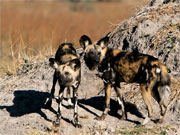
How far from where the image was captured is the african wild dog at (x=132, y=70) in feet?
16.5

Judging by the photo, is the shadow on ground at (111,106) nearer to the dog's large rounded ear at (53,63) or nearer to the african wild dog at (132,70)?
the african wild dog at (132,70)

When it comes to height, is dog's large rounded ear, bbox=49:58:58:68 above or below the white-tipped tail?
above

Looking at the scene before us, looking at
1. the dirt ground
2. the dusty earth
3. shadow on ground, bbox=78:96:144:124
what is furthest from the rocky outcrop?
shadow on ground, bbox=78:96:144:124

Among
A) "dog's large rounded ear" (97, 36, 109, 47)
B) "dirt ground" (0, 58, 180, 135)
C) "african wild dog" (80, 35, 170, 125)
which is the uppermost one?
"dog's large rounded ear" (97, 36, 109, 47)

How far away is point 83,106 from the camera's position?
6.14 m

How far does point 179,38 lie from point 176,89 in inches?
38.5

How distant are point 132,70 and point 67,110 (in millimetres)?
1378

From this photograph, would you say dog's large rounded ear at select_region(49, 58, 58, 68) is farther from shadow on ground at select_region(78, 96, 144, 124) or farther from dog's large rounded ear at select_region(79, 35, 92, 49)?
shadow on ground at select_region(78, 96, 144, 124)

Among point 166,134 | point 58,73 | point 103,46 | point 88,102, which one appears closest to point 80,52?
point 88,102

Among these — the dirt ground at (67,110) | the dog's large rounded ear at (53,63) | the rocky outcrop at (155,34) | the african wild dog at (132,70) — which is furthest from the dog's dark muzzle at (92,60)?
the rocky outcrop at (155,34)

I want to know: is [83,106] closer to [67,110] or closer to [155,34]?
[67,110]

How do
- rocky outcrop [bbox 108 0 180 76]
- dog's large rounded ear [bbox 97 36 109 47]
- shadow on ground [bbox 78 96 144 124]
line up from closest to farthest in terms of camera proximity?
dog's large rounded ear [bbox 97 36 109 47] → shadow on ground [bbox 78 96 144 124] → rocky outcrop [bbox 108 0 180 76]

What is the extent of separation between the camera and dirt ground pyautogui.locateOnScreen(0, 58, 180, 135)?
5.23 metres

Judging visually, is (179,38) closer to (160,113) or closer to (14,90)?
(160,113)
